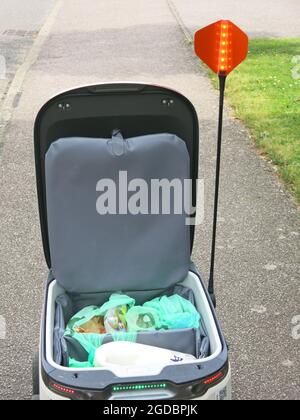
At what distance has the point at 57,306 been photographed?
10.4 feet

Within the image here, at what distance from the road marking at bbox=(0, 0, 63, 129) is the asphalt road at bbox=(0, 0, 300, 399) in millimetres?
95

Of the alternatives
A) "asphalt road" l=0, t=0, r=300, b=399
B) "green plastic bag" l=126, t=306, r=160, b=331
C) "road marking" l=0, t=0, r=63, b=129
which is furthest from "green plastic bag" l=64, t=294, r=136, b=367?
"road marking" l=0, t=0, r=63, b=129

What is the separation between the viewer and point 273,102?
8.34 meters

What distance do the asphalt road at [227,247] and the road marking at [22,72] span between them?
0.10m

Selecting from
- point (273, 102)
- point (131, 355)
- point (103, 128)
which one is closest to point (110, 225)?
point (103, 128)

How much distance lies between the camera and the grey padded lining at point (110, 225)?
119 inches

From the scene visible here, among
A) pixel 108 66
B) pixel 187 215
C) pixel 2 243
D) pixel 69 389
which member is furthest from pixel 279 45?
pixel 69 389

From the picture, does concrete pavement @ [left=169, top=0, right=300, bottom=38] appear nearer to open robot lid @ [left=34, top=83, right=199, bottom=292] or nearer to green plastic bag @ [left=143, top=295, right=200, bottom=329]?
open robot lid @ [left=34, top=83, right=199, bottom=292]

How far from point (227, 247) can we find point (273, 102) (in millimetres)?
3839

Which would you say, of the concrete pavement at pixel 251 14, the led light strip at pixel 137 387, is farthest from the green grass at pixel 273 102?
the led light strip at pixel 137 387

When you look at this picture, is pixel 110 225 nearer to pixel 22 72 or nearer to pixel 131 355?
pixel 131 355

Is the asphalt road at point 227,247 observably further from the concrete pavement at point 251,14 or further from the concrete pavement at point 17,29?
the concrete pavement at point 251,14

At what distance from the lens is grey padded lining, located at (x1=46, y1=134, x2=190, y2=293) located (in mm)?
3029
